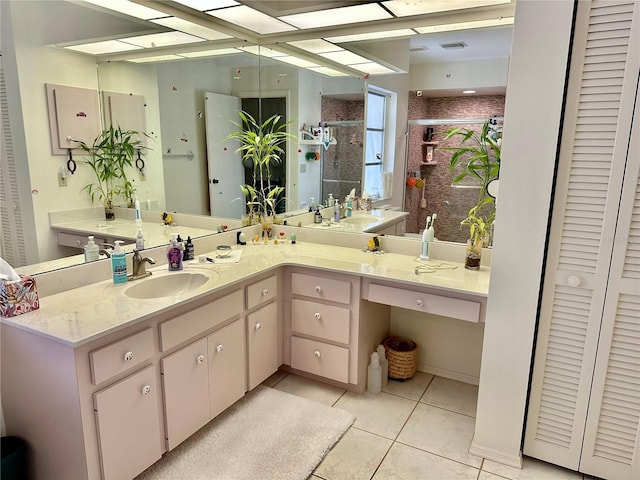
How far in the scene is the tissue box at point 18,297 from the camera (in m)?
1.65

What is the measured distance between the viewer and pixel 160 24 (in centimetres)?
243

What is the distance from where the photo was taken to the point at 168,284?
2.27 metres

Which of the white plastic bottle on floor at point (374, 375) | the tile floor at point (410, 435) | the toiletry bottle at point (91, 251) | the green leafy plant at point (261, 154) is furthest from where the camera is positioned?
the green leafy plant at point (261, 154)

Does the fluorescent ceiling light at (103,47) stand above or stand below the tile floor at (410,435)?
above

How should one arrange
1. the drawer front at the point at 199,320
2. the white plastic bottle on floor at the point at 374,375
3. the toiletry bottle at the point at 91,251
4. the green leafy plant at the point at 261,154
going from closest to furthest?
the drawer front at the point at 199,320 → the toiletry bottle at the point at 91,251 → the white plastic bottle on floor at the point at 374,375 → the green leafy plant at the point at 261,154

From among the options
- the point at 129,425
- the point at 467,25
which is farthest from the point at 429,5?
the point at 129,425

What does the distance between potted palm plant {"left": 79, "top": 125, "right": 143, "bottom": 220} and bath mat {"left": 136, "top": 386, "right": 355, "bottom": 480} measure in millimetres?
1279

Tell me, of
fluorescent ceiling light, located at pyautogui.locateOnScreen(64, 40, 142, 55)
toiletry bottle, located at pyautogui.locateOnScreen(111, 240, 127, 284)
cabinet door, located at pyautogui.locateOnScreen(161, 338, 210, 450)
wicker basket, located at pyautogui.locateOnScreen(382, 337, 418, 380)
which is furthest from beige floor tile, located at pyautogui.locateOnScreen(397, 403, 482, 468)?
fluorescent ceiling light, located at pyautogui.locateOnScreen(64, 40, 142, 55)

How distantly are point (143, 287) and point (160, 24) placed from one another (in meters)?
1.53

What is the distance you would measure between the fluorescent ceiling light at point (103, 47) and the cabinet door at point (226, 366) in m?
1.53

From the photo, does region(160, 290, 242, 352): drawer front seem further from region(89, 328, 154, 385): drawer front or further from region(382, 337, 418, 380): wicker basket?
region(382, 337, 418, 380): wicker basket

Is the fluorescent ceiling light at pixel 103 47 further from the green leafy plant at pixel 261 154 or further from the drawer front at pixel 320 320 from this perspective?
the drawer front at pixel 320 320

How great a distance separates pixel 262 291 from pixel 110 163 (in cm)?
108

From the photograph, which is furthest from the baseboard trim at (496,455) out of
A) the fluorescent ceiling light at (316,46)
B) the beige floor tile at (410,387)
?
the fluorescent ceiling light at (316,46)
